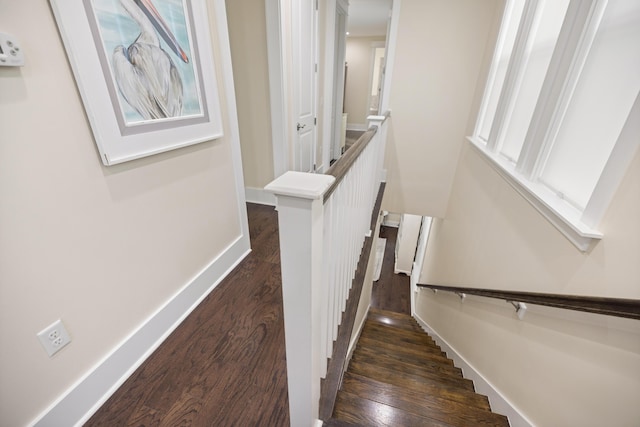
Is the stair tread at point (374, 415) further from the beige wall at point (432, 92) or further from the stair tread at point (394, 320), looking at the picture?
the beige wall at point (432, 92)

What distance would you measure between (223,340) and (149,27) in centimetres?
165

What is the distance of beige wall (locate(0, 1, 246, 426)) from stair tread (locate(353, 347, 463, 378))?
162 centimetres

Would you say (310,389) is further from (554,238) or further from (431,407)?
(554,238)

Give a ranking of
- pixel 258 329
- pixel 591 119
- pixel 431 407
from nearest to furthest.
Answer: pixel 591 119, pixel 431 407, pixel 258 329

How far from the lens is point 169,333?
5.25 ft

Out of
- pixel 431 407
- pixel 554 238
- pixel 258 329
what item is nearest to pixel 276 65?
pixel 258 329

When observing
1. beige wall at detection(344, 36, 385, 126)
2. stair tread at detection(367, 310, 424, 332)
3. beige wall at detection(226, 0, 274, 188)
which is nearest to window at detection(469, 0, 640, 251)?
beige wall at detection(226, 0, 274, 188)

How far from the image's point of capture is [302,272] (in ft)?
2.47

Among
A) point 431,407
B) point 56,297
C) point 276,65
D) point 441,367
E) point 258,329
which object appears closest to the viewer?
point 56,297

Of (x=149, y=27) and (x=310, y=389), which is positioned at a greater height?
(x=149, y=27)

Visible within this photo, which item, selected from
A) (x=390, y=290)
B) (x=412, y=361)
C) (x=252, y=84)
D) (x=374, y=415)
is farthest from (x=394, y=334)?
(x=252, y=84)

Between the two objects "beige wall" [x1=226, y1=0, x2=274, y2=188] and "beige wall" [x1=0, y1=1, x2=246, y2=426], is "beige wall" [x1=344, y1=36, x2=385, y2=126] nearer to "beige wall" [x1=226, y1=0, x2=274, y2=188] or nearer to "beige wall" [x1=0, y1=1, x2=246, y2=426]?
"beige wall" [x1=226, y1=0, x2=274, y2=188]

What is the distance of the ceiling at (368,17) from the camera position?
481 cm

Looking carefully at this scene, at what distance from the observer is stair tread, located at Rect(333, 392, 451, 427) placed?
1286mm
